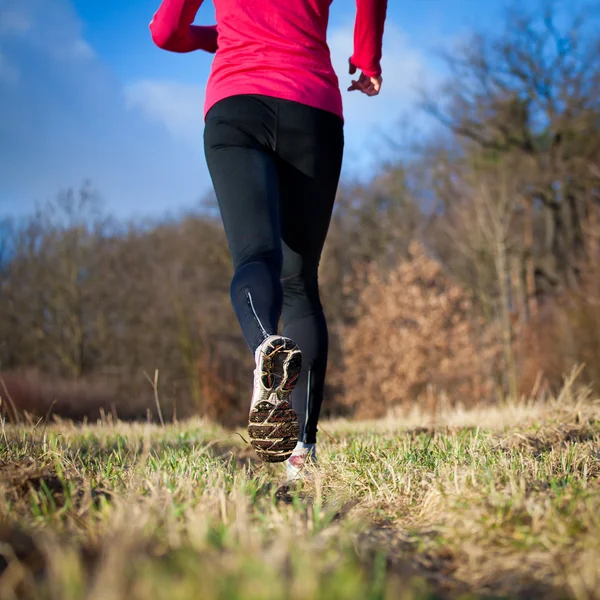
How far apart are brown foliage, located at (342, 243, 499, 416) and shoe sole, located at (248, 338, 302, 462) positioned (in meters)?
17.3

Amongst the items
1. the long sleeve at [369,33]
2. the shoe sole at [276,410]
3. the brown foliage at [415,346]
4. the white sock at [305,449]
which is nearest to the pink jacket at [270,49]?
the long sleeve at [369,33]

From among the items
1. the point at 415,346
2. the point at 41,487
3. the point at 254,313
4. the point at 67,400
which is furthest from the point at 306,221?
the point at 415,346

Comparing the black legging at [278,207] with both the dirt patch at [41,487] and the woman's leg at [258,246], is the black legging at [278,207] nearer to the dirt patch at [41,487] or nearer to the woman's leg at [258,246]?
the woman's leg at [258,246]

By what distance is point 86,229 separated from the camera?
2089 centimetres

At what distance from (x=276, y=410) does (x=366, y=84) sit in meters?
1.58

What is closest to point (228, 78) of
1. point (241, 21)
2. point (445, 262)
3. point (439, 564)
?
point (241, 21)

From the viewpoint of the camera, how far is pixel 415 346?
64.1 ft

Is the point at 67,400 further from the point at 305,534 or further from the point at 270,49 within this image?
the point at 305,534

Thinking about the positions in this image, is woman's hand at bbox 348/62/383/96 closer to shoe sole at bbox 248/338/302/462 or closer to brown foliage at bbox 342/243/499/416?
shoe sole at bbox 248/338/302/462

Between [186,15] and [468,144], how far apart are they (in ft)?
68.1

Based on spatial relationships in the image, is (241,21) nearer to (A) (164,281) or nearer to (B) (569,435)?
(B) (569,435)

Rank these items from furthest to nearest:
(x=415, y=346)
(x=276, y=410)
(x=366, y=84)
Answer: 1. (x=415, y=346)
2. (x=366, y=84)
3. (x=276, y=410)

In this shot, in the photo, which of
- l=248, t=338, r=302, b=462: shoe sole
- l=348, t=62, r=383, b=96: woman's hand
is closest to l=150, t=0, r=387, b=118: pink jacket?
l=348, t=62, r=383, b=96: woman's hand

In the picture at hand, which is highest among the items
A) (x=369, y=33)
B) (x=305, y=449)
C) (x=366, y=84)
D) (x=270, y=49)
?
(x=369, y=33)
